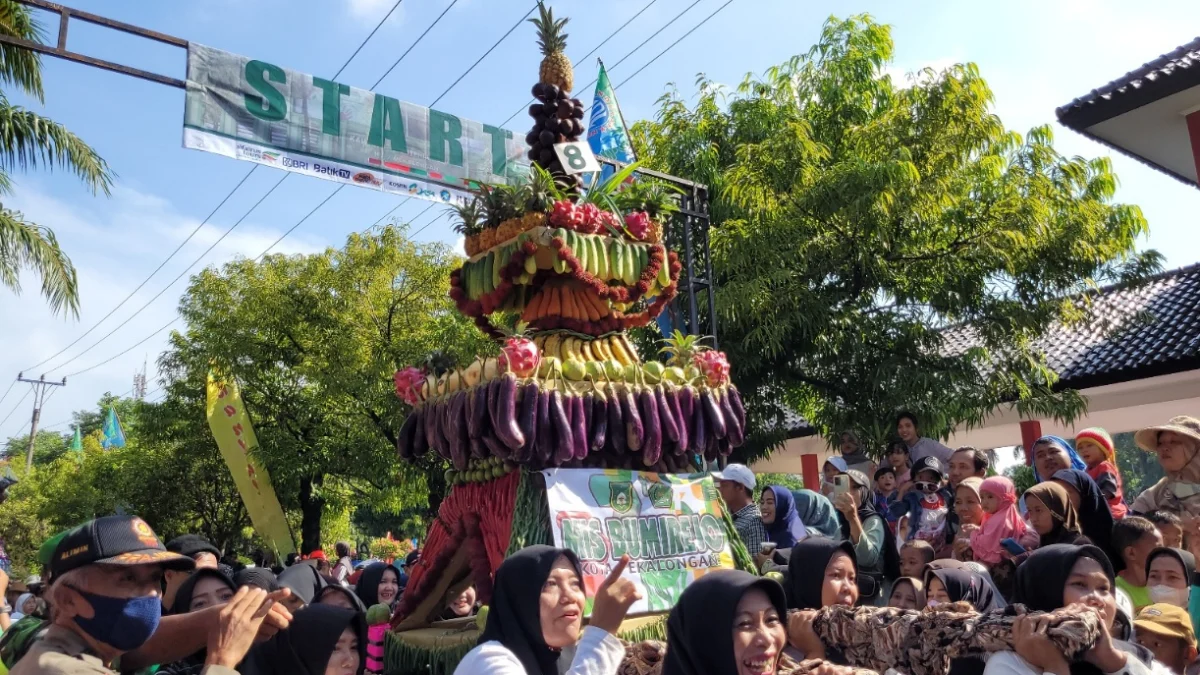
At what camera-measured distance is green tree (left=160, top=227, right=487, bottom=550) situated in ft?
60.5

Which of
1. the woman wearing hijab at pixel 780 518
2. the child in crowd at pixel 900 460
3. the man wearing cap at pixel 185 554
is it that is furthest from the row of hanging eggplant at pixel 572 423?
the child in crowd at pixel 900 460

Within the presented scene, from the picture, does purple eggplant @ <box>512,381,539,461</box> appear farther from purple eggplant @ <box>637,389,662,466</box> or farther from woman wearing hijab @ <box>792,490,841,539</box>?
woman wearing hijab @ <box>792,490,841,539</box>

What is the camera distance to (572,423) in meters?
5.02

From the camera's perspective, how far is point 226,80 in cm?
927

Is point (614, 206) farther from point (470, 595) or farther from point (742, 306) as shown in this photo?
point (742, 306)

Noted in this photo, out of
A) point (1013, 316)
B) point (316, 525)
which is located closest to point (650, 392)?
point (1013, 316)

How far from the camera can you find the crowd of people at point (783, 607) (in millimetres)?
2420

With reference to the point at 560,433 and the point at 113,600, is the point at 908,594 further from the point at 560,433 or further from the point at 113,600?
the point at 113,600

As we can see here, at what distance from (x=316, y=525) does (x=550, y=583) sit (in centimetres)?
1973

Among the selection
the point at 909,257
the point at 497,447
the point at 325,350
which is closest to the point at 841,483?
the point at 497,447

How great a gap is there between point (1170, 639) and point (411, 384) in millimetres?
3842

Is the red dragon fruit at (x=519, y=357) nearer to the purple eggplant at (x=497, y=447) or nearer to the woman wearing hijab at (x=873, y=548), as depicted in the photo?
the purple eggplant at (x=497, y=447)

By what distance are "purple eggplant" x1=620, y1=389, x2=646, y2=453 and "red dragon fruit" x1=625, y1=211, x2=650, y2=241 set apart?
1121mm

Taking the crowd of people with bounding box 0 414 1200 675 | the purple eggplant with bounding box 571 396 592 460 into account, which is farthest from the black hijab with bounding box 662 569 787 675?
the purple eggplant with bounding box 571 396 592 460
